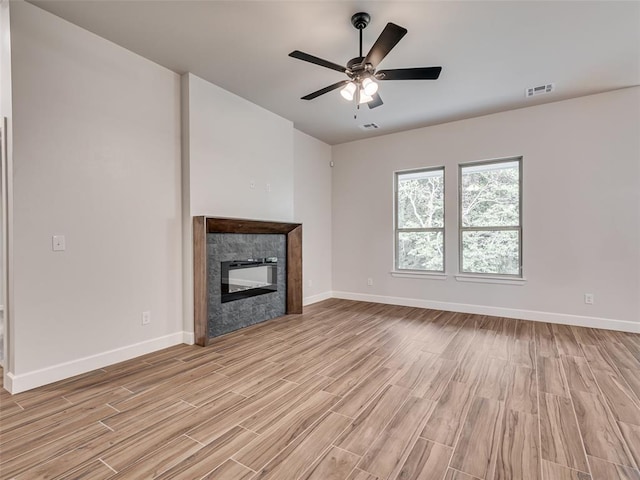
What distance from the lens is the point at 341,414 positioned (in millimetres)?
2092

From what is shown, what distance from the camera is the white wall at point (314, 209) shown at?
5.42 meters

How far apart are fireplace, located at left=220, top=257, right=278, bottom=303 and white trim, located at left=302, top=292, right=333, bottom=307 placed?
97 centimetres

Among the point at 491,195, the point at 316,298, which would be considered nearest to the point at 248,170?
the point at 316,298

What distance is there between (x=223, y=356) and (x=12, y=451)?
1540mm

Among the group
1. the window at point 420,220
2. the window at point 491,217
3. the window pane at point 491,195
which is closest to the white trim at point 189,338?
the window at point 420,220

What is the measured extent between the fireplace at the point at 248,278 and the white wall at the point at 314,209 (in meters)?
0.98

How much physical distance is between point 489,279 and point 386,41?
3767 millimetres

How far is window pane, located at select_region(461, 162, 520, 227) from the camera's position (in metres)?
4.61

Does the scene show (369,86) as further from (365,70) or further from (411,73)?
(411,73)

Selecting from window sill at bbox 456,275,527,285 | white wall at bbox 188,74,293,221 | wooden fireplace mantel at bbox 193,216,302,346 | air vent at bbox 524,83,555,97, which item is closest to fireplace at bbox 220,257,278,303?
wooden fireplace mantel at bbox 193,216,302,346

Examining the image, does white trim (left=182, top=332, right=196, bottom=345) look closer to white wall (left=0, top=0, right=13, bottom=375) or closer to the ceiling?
white wall (left=0, top=0, right=13, bottom=375)

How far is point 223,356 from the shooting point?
10.1ft

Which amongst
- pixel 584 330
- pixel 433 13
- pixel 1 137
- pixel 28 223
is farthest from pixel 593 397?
pixel 1 137

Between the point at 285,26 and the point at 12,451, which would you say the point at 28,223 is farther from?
the point at 285,26
